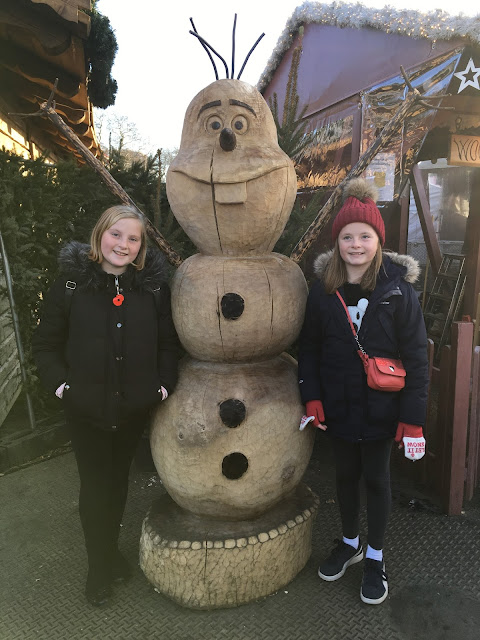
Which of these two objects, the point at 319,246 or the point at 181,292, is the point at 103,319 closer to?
the point at 181,292

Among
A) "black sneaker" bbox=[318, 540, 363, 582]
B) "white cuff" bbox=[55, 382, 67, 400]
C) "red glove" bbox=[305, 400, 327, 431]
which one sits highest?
"white cuff" bbox=[55, 382, 67, 400]

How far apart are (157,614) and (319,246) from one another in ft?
13.3

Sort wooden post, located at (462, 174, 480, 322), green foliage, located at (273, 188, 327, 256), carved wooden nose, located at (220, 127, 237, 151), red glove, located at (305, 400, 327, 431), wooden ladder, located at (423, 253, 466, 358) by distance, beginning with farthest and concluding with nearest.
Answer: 1. wooden ladder, located at (423, 253, 466, 358)
2. wooden post, located at (462, 174, 480, 322)
3. green foliage, located at (273, 188, 327, 256)
4. red glove, located at (305, 400, 327, 431)
5. carved wooden nose, located at (220, 127, 237, 151)

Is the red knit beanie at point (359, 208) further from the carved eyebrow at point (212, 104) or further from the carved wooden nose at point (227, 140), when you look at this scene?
the carved eyebrow at point (212, 104)

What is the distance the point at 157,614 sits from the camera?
2.06m

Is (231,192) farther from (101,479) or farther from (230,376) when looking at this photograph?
(101,479)

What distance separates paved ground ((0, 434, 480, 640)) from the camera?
1.96m

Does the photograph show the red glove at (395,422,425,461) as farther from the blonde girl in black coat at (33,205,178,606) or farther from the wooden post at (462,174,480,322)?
the wooden post at (462,174,480,322)

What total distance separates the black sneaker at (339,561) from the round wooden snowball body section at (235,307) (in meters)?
1.06

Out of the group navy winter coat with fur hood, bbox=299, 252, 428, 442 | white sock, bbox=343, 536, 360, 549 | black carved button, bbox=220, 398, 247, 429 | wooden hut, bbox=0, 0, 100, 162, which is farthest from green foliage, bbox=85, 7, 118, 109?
white sock, bbox=343, 536, 360, 549

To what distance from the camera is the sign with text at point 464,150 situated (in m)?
3.91

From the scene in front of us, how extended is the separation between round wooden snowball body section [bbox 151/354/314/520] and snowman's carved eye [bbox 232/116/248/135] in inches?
39.8

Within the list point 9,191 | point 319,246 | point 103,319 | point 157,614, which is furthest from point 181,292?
point 319,246

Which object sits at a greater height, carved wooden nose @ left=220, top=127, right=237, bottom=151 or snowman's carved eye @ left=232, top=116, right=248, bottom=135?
snowman's carved eye @ left=232, top=116, right=248, bottom=135
